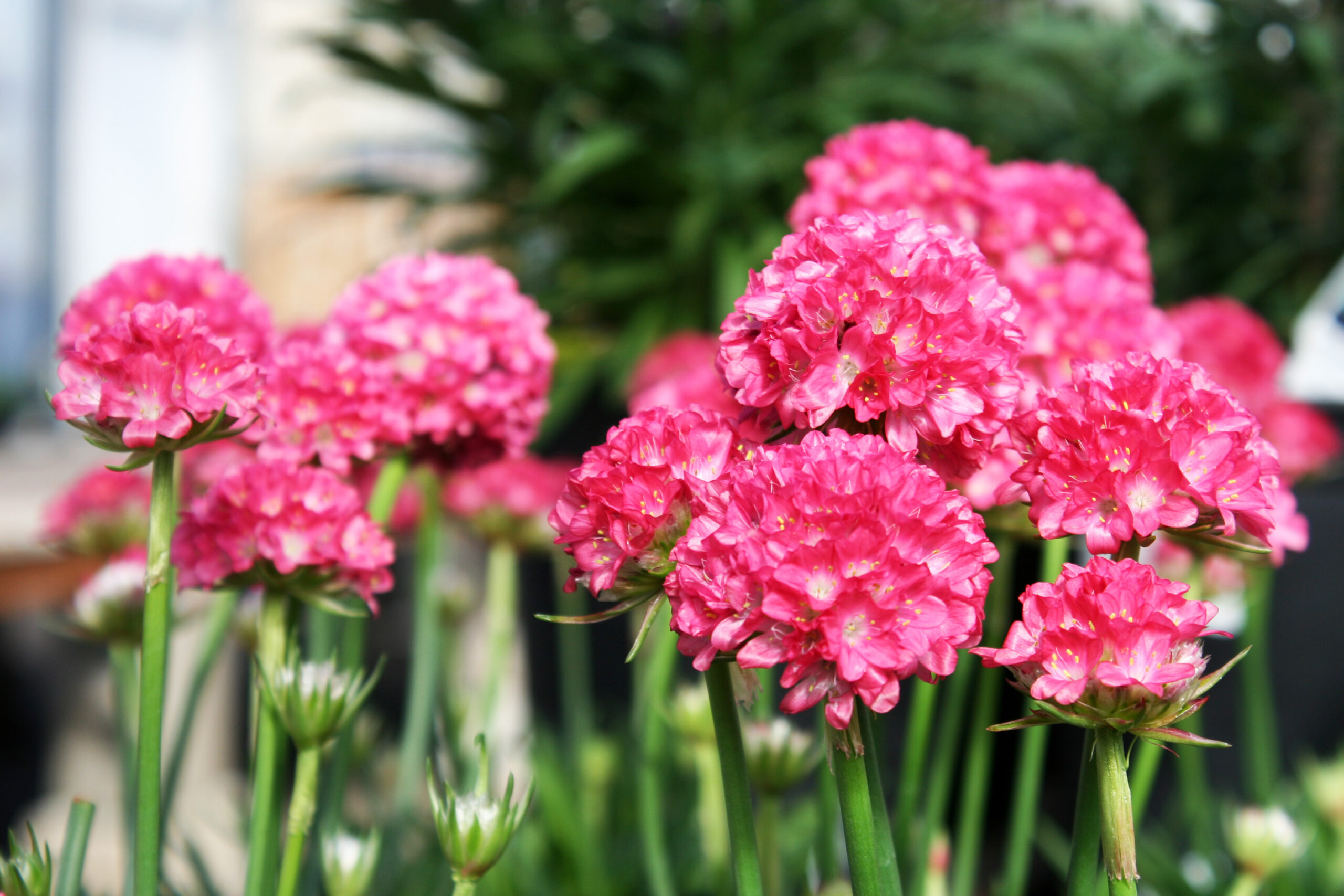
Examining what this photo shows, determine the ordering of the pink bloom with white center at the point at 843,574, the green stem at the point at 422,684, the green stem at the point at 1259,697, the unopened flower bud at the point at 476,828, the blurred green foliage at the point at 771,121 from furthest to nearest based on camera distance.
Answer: the blurred green foliage at the point at 771,121, the green stem at the point at 1259,697, the green stem at the point at 422,684, the unopened flower bud at the point at 476,828, the pink bloom with white center at the point at 843,574

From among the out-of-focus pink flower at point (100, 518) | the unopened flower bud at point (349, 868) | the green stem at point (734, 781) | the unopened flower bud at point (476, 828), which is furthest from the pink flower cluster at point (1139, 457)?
the out-of-focus pink flower at point (100, 518)

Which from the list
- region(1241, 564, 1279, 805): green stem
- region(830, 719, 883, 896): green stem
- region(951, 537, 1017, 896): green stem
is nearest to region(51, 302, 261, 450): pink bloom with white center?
region(830, 719, 883, 896): green stem

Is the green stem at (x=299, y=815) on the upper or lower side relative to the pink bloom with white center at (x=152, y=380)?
lower

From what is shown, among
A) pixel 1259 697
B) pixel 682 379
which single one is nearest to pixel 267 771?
pixel 682 379

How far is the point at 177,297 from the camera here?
0.51 meters

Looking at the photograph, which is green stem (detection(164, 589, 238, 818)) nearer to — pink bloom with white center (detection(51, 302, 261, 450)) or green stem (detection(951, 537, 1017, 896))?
pink bloom with white center (detection(51, 302, 261, 450))

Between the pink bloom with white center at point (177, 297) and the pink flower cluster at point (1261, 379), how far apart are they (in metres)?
0.71

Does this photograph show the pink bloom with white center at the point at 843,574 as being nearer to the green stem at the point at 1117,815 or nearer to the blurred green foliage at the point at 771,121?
the green stem at the point at 1117,815

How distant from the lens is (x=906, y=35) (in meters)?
1.73

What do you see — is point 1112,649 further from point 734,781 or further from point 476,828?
point 476,828

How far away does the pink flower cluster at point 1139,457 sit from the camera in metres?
→ 0.36

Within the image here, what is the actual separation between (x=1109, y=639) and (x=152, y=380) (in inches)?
13.5

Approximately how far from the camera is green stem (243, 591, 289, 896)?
46 cm

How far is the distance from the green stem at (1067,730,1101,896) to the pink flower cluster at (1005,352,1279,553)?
8cm
